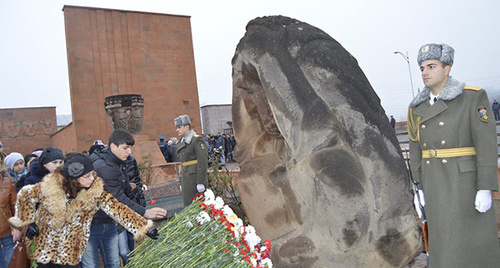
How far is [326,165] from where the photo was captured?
2.79 metres

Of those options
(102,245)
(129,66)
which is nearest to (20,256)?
(102,245)

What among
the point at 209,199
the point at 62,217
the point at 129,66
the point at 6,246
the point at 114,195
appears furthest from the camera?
the point at 129,66

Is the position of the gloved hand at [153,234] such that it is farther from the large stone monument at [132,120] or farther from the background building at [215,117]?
the background building at [215,117]

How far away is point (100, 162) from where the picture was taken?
3.68 m

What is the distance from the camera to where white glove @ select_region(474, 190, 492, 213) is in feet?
7.66

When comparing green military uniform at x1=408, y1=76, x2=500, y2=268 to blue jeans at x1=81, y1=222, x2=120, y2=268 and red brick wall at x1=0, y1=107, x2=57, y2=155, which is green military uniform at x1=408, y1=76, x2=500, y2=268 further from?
red brick wall at x1=0, y1=107, x2=57, y2=155

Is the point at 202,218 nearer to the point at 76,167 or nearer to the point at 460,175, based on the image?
the point at 76,167

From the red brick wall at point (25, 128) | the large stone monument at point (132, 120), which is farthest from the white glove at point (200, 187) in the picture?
the red brick wall at point (25, 128)

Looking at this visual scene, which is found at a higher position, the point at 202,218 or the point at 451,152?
the point at 451,152

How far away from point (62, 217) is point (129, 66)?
62.3 ft

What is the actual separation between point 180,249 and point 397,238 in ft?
5.10

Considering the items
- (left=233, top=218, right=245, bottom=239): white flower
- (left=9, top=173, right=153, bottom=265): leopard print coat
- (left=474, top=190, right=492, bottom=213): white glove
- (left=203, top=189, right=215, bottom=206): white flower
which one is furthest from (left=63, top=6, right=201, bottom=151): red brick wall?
(left=474, top=190, right=492, bottom=213): white glove

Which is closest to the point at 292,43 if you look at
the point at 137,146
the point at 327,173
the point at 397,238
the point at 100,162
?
the point at 327,173

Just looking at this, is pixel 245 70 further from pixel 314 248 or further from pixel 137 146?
pixel 137 146
